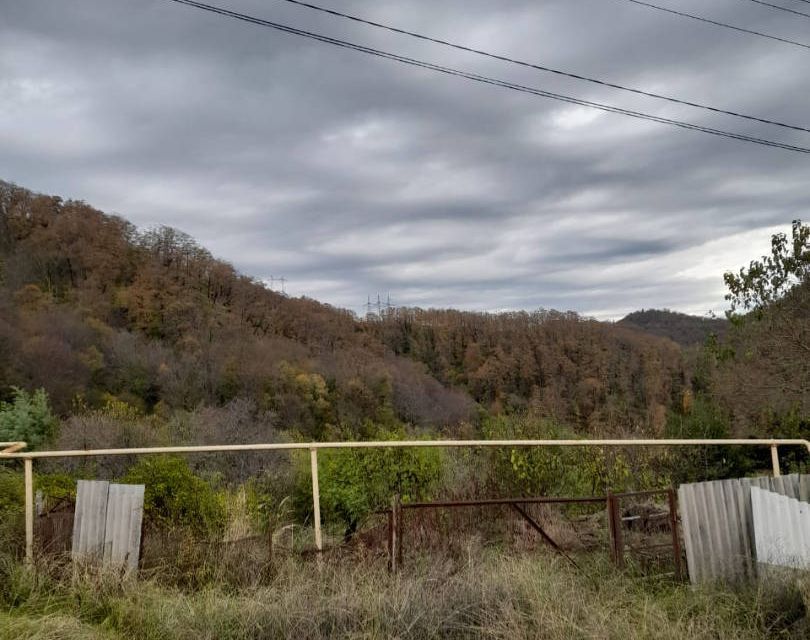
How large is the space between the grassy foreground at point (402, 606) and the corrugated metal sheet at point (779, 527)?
21.4 inches

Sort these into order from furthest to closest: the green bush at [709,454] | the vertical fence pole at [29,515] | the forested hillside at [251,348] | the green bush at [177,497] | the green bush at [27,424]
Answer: the forested hillside at [251,348], the green bush at [27,424], the green bush at [709,454], the green bush at [177,497], the vertical fence pole at [29,515]

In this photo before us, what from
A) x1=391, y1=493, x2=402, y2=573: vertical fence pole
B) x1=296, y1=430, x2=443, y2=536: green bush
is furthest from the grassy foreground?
x1=296, y1=430, x2=443, y2=536: green bush

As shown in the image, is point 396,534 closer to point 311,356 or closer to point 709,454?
point 709,454

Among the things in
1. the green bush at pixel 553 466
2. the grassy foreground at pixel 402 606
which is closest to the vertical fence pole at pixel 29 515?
the grassy foreground at pixel 402 606

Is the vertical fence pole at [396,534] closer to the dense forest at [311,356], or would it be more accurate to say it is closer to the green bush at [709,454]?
the dense forest at [311,356]

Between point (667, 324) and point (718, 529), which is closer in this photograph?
point (718, 529)

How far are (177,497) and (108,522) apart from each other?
240cm

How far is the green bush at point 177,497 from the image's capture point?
8234mm

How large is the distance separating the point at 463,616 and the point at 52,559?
3414 mm

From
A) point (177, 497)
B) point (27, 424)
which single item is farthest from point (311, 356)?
point (177, 497)

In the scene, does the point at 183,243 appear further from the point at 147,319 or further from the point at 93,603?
the point at 93,603

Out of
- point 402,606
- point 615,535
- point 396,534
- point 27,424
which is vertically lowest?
point 402,606

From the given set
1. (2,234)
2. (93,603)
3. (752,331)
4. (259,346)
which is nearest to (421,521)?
(93,603)

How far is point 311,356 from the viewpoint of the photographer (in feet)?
161
